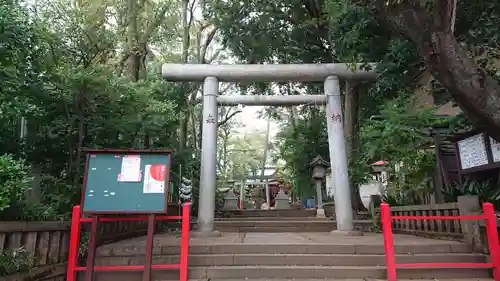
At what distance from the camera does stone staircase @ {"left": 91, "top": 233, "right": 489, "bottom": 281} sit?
15.4ft

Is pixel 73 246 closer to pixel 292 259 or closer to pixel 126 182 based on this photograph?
pixel 126 182

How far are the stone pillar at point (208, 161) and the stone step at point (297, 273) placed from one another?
2.61 metres

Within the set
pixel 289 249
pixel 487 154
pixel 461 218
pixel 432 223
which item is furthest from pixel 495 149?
pixel 289 249

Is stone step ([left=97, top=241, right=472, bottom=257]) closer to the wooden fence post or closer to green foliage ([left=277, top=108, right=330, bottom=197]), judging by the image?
the wooden fence post

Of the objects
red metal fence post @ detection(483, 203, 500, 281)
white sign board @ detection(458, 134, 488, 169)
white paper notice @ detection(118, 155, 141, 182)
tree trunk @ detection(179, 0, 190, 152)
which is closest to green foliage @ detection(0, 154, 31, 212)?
white paper notice @ detection(118, 155, 141, 182)

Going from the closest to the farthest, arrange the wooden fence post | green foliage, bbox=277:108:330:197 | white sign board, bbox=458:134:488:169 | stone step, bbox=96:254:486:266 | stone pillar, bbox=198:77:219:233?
stone step, bbox=96:254:486:266, the wooden fence post, white sign board, bbox=458:134:488:169, stone pillar, bbox=198:77:219:233, green foliage, bbox=277:108:330:197

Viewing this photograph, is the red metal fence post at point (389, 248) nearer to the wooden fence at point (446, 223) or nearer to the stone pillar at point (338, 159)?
the wooden fence at point (446, 223)

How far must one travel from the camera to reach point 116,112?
6031 mm

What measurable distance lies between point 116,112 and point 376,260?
5.12 metres

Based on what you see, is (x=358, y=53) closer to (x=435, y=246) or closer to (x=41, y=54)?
(x=435, y=246)

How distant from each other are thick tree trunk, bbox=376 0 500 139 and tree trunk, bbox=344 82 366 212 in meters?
5.77

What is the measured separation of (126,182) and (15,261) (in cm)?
144

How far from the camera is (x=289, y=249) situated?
5344mm

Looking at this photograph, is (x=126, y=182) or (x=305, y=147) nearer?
(x=126, y=182)
